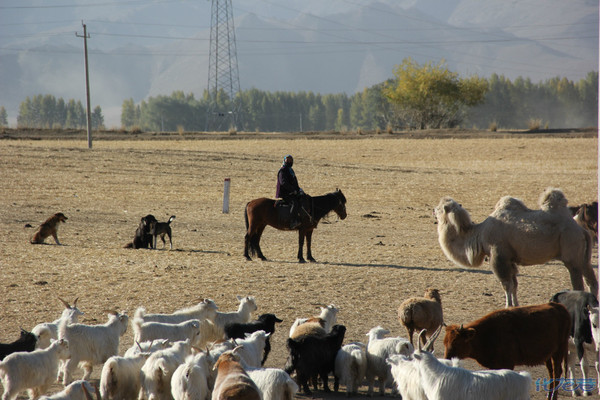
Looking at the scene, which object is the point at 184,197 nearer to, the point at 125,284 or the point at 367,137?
the point at 125,284

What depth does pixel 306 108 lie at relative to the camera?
18812cm

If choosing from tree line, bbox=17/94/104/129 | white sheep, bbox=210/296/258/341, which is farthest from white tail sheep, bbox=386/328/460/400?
tree line, bbox=17/94/104/129

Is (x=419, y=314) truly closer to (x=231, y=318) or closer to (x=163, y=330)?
(x=231, y=318)

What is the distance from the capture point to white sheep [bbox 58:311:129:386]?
26.9 feet

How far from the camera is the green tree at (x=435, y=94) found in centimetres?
7294

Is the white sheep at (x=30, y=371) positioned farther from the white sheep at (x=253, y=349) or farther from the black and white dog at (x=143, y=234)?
the black and white dog at (x=143, y=234)

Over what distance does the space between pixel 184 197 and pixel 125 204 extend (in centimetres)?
274

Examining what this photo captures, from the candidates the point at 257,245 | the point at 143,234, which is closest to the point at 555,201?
the point at 257,245

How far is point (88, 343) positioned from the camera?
8.36 meters

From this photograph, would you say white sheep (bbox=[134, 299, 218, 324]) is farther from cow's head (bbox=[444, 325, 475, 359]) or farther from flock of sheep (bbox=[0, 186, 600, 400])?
cow's head (bbox=[444, 325, 475, 359])

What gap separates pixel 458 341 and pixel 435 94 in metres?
68.6

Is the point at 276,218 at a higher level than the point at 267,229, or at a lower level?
higher

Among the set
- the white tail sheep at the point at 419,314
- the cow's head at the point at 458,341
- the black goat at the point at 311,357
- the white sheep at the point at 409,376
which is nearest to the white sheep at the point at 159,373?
the black goat at the point at 311,357

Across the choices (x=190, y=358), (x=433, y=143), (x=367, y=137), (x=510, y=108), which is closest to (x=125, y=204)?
(x=190, y=358)
